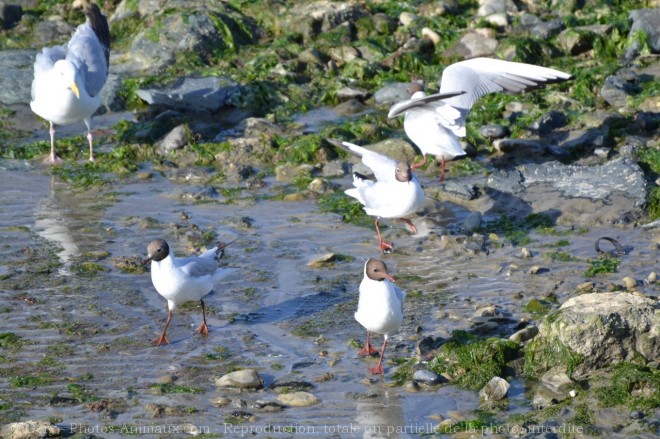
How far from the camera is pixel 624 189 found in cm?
923

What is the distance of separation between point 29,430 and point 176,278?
5.83 ft

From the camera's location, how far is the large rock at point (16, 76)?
1272 centimetres

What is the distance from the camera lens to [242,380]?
6.30m

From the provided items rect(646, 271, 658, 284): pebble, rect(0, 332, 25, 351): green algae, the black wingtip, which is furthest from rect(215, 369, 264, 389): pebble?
the black wingtip

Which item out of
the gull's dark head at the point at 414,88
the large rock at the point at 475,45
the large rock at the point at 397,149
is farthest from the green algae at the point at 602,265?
the large rock at the point at 475,45

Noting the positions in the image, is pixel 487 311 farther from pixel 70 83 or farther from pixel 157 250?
pixel 70 83

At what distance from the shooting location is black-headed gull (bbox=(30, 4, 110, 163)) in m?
11.0

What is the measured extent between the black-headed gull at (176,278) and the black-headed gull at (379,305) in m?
1.27

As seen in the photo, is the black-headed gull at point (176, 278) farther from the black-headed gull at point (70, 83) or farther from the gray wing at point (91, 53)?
the gray wing at point (91, 53)

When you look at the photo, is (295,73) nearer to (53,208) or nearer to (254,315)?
(53,208)

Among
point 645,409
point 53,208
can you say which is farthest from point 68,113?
point 645,409

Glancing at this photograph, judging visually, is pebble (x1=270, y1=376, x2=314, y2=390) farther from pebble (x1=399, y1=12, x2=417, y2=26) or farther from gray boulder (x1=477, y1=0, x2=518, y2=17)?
gray boulder (x1=477, y1=0, x2=518, y2=17)

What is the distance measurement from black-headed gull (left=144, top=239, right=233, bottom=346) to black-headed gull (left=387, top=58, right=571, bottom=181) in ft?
11.1

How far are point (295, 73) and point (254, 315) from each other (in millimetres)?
5958
